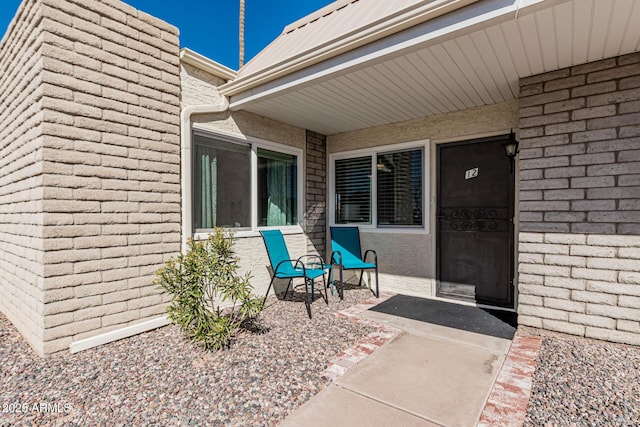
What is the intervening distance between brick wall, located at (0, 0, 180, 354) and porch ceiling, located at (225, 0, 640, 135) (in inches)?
43.3

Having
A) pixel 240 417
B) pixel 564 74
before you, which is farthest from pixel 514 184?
pixel 240 417

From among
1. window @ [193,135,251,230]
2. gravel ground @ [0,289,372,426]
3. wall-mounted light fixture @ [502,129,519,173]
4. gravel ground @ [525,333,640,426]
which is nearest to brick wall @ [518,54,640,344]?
gravel ground @ [525,333,640,426]

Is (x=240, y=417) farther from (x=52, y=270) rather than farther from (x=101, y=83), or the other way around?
(x=101, y=83)

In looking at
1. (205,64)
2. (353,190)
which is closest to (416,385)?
(353,190)

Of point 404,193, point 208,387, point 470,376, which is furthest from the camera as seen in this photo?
point 404,193

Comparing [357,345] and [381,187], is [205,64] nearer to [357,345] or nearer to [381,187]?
[381,187]

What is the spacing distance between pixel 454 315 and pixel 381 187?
2.21 m

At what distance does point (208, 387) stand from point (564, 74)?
4122 mm

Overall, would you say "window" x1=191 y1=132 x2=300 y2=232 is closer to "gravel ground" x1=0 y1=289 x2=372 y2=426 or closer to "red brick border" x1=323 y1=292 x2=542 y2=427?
"gravel ground" x1=0 y1=289 x2=372 y2=426

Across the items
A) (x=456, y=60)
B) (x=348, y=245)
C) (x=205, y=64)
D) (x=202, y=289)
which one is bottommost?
(x=202, y=289)

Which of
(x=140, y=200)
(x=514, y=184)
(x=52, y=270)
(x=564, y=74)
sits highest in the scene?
(x=564, y=74)

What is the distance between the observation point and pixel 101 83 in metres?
3.07

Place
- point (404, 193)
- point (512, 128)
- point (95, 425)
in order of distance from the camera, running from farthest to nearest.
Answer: point (404, 193) < point (512, 128) < point (95, 425)

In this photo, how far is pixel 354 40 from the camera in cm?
285
